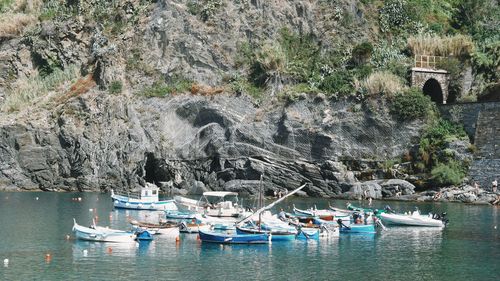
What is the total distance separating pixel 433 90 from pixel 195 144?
1142 inches

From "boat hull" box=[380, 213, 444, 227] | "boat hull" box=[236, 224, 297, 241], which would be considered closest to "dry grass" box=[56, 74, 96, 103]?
"boat hull" box=[380, 213, 444, 227]

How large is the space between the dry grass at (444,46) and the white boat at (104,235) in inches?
2195

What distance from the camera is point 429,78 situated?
103 meters

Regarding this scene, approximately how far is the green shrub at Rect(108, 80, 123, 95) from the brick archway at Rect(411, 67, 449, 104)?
120ft

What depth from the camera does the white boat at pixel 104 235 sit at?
60.1 m

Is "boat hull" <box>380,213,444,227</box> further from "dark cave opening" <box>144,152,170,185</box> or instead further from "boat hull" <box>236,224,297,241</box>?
"dark cave opening" <box>144,152,170,185</box>

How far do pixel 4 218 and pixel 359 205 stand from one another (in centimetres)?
3385

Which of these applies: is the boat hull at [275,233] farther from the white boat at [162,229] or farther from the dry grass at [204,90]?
the dry grass at [204,90]

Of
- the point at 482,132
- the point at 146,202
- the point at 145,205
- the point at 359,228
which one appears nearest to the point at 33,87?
the point at 146,202

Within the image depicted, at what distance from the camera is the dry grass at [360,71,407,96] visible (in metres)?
98.8

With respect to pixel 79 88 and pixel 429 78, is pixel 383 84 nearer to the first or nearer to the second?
pixel 429 78

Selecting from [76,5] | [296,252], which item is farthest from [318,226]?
[76,5]

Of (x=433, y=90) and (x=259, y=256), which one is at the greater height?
(x=433, y=90)

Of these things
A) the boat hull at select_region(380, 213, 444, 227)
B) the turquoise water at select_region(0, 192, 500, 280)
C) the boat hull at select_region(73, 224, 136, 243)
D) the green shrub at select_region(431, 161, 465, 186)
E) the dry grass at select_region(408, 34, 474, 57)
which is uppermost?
the dry grass at select_region(408, 34, 474, 57)
